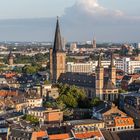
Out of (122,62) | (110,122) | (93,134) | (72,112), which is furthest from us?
(122,62)

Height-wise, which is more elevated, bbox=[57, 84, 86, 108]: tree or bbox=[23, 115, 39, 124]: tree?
bbox=[57, 84, 86, 108]: tree

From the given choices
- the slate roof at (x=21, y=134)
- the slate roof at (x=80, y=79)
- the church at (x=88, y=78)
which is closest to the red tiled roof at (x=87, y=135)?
→ the slate roof at (x=21, y=134)

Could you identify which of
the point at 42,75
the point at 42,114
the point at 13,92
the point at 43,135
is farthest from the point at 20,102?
the point at 42,75

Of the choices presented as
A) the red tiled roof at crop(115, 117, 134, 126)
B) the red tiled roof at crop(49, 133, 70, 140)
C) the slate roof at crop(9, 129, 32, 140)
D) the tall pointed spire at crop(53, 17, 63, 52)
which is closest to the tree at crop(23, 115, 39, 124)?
the slate roof at crop(9, 129, 32, 140)

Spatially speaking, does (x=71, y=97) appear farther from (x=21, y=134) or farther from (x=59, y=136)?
(x=59, y=136)

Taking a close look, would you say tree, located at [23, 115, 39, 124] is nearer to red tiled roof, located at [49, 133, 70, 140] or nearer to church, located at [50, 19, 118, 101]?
red tiled roof, located at [49, 133, 70, 140]

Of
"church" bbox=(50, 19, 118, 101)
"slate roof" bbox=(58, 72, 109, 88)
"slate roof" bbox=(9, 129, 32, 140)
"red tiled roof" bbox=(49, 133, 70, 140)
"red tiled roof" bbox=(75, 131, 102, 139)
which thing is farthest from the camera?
"slate roof" bbox=(58, 72, 109, 88)

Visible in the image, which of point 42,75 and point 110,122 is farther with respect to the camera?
point 42,75

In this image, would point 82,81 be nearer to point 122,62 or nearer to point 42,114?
point 42,114
